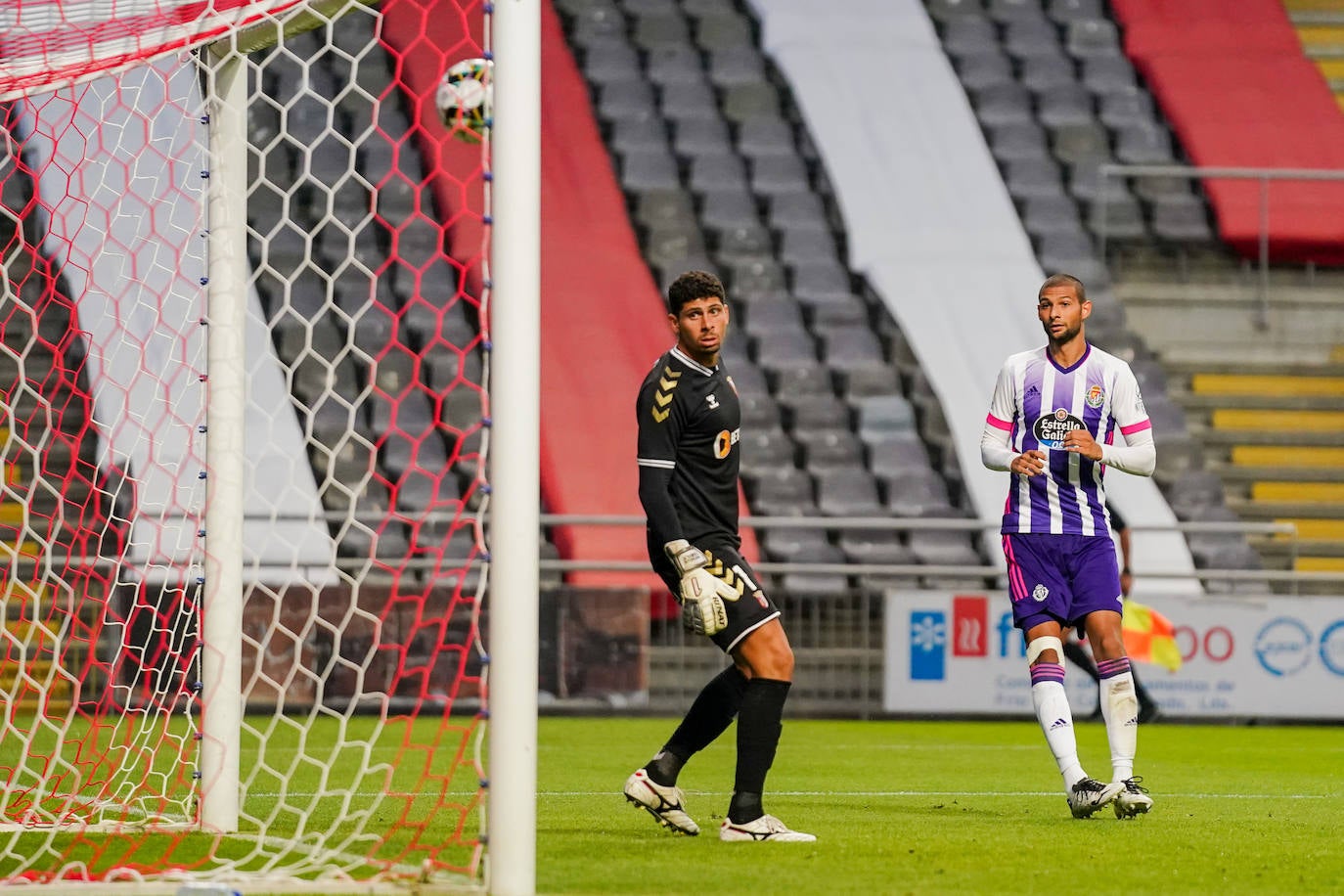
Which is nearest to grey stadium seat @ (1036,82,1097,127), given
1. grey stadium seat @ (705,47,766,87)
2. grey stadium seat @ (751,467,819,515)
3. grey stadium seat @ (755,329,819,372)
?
grey stadium seat @ (705,47,766,87)

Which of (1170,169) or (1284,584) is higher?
(1170,169)

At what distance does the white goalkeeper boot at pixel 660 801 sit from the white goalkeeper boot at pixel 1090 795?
1269 mm

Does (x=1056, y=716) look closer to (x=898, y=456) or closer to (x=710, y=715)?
(x=710, y=715)

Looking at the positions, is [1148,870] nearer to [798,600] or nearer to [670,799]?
[670,799]

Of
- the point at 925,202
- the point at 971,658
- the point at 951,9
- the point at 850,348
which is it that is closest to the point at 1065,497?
the point at 971,658

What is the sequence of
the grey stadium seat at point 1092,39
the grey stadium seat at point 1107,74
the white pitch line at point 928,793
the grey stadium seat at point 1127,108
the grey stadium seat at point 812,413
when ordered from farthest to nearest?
the grey stadium seat at point 1092,39 < the grey stadium seat at point 1107,74 < the grey stadium seat at point 1127,108 < the grey stadium seat at point 812,413 < the white pitch line at point 928,793

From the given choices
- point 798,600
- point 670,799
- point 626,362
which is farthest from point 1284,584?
point 670,799

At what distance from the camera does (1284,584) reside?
12.1 meters

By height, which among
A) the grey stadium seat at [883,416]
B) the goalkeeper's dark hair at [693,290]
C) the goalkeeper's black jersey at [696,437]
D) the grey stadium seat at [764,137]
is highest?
the grey stadium seat at [764,137]

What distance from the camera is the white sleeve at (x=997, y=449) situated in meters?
6.23

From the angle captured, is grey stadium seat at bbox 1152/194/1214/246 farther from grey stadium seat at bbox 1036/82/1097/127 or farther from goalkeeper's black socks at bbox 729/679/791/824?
goalkeeper's black socks at bbox 729/679/791/824

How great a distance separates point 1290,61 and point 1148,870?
14.1m

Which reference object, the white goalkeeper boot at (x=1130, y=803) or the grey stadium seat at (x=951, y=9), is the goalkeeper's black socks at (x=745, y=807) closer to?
the white goalkeeper boot at (x=1130, y=803)

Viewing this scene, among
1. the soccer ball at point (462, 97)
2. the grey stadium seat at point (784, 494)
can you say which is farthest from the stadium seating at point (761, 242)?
the soccer ball at point (462, 97)
